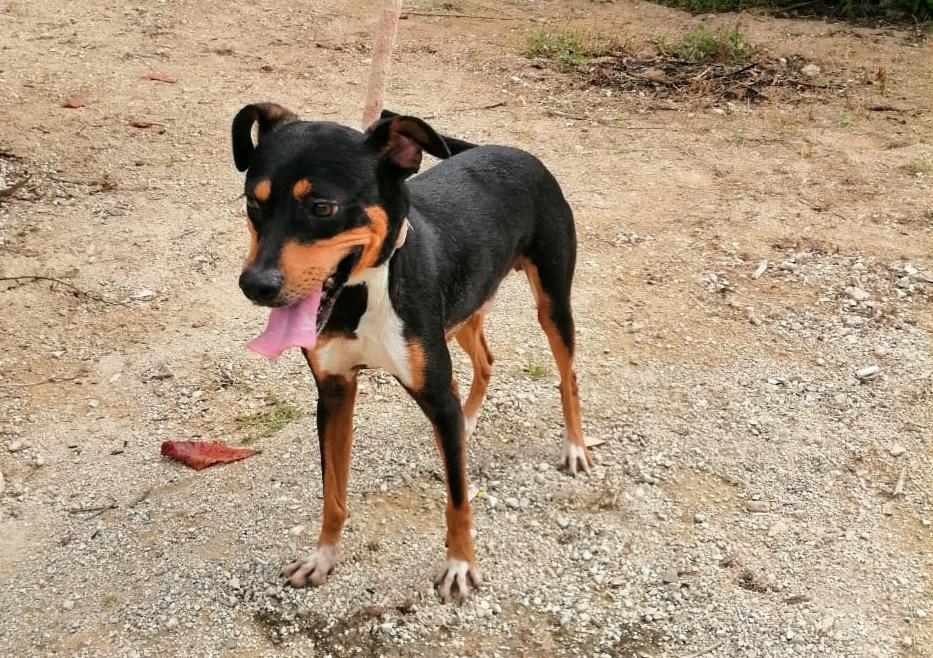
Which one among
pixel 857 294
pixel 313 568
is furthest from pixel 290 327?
pixel 857 294

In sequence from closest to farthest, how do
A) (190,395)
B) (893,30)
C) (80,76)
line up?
(190,395), (80,76), (893,30)

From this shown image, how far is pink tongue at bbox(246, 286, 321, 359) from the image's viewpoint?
285 centimetres

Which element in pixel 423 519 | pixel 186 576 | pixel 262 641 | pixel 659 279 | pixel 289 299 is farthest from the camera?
pixel 659 279

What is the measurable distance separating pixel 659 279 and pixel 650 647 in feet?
9.78

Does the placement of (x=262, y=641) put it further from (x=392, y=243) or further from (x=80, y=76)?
(x=80, y=76)

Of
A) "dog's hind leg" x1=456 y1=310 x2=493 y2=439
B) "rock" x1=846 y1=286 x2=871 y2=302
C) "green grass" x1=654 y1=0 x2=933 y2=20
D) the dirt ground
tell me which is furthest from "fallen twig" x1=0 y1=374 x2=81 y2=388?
"green grass" x1=654 y1=0 x2=933 y2=20

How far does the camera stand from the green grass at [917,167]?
24.2 ft

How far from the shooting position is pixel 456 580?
3.71 m

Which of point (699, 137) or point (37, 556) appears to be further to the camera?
point (699, 137)

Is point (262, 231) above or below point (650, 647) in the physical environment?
above

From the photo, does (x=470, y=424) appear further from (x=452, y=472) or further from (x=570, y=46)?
(x=570, y=46)

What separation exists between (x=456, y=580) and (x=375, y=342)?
1116 millimetres

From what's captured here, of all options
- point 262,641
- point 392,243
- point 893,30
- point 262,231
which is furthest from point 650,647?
point 893,30

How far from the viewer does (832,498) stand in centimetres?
423
